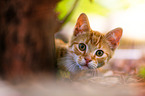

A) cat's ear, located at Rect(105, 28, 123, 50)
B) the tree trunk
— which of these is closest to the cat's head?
cat's ear, located at Rect(105, 28, 123, 50)

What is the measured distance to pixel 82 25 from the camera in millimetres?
562

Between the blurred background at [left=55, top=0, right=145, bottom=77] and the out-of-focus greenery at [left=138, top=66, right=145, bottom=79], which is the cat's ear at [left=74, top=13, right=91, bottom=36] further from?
the out-of-focus greenery at [left=138, top=66, right=145, bottom=79]

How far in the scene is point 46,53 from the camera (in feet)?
1.79

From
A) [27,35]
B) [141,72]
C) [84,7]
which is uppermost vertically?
[84,7]

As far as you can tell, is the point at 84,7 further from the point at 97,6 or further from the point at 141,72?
the point at 141,72

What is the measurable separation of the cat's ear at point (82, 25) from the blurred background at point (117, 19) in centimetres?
2

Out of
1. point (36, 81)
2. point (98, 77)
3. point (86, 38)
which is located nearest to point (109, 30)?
point (86, 38)

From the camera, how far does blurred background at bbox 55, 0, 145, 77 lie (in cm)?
57

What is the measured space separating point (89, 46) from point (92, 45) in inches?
0.5

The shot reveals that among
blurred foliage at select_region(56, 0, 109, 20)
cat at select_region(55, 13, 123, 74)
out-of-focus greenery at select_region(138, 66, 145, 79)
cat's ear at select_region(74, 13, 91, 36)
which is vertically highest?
blurred foliage at select_region(56, 0, 109, 20)

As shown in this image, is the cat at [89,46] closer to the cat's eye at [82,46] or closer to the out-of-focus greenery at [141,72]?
the cat's eye at [82,46]

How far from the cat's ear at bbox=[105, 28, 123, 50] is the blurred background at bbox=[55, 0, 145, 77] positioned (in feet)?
0.07

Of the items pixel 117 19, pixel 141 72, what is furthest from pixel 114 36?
pixel 141 72

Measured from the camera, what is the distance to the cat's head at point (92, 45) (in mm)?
547
